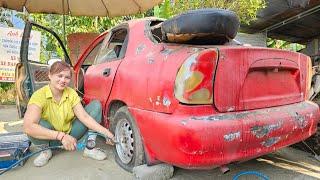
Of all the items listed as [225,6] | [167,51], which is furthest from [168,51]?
[225,6]

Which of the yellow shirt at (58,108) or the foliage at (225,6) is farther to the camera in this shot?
the foliage at (225,6)

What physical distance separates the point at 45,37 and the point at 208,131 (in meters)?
11.3

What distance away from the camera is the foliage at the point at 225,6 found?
746 centimetres

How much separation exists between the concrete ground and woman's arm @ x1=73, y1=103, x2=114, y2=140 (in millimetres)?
411

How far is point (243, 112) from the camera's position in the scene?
2559 mm

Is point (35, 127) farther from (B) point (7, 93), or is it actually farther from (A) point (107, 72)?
(B) point (7, 93)

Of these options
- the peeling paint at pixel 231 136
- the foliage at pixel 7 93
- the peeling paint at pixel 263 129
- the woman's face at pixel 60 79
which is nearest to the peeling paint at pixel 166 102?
the peeling paint at pixel 231 136

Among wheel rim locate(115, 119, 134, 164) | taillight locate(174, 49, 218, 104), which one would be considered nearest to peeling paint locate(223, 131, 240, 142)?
taillight locate(174, 49, 218, 104)

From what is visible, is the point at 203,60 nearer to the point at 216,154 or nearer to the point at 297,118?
the point at 216,154

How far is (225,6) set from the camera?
792cm

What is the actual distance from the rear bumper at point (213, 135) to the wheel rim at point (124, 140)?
1.36 ft

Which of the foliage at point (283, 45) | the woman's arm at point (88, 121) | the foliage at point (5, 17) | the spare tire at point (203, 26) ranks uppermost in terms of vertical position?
the foliage at point (5, 17)

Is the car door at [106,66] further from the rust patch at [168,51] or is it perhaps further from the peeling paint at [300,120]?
the peeling paint at [300,120]

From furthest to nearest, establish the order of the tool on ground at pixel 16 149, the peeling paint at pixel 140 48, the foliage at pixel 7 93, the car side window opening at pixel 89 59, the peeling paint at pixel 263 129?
the foliage at pixel 7 93
the car side window opening at pixel 89 59
the tool on ground at pixel 16 149
the peeling paint at pixel 140 48
the peeling paint at pixel 263 129
